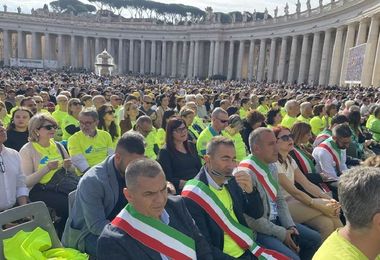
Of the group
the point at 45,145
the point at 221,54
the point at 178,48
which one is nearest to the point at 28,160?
the point at 45,145

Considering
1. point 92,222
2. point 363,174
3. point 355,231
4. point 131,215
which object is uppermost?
point 363,174

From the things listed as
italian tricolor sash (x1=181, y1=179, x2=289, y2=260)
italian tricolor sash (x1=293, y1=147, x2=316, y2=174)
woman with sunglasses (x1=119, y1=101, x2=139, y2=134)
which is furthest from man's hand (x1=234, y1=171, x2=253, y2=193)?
woman with sunglasses (x1=119, y1=101, x2=139, y2=134)

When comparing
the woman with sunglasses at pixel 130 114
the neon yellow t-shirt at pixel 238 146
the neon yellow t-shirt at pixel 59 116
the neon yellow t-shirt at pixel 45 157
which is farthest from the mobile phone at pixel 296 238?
the neon yellow t-shirt at pixel 59 116

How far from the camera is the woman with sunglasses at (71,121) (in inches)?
370

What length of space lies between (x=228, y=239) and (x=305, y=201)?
6.25ft

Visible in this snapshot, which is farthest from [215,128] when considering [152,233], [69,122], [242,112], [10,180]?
[242,112]

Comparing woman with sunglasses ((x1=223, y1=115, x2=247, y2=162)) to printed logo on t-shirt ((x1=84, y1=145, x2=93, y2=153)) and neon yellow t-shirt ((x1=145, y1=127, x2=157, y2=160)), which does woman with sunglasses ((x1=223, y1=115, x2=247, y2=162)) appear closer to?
neon yellow t-shirt ((x1=145, y1=127, x2=157, y2=160))

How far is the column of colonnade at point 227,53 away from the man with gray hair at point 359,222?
37047 mm

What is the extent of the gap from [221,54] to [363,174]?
261 feet

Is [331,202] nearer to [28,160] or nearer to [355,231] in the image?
[355,231]

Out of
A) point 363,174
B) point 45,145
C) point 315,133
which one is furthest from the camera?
point 315,133

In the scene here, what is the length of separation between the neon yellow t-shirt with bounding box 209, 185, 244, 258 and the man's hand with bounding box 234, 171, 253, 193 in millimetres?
211

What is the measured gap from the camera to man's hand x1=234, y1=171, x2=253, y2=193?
4512 millimetres

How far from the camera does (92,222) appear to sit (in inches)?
163
